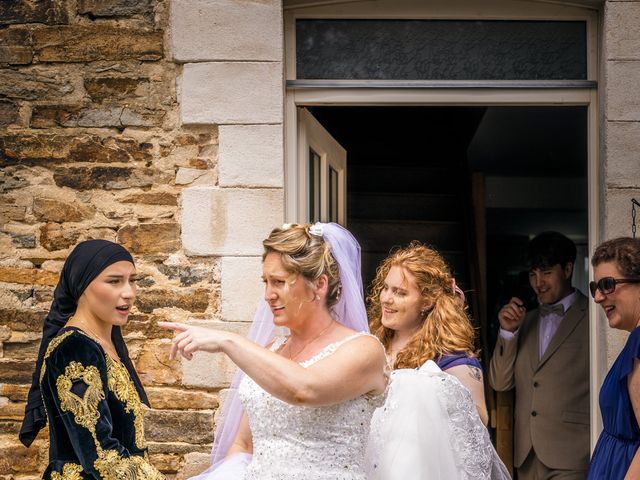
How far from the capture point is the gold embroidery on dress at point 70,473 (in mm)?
2957

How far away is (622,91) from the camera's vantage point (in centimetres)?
441

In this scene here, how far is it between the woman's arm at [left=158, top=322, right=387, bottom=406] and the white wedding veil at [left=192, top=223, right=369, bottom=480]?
330 mm

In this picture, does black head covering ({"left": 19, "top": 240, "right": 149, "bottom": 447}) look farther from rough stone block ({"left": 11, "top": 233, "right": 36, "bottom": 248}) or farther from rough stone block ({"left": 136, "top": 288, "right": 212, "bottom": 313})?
rough stone block ({"left": 11, "top": 233, "right": 36, "bottom": 248})

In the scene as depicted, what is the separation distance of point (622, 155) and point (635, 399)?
1457mm

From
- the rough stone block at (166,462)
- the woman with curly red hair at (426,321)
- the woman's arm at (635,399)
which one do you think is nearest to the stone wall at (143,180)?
the rough stone block at (166,462)

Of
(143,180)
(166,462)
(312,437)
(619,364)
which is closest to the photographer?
(312,437)

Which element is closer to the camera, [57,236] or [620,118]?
[620,118]

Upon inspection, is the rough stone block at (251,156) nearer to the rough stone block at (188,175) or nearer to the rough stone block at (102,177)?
the rough stone block at (188,175)

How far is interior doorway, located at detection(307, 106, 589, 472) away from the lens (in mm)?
7613

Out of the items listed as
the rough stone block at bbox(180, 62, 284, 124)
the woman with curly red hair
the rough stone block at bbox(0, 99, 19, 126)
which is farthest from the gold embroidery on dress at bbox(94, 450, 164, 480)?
the rough stone block at bbox(0, 99, 19, 126)

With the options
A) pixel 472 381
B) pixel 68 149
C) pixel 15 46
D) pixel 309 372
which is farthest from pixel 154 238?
pixel 309 372

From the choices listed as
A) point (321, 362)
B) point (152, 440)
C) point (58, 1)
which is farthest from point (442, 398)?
point (58, 1)

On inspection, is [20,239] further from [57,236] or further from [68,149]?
[68,149]

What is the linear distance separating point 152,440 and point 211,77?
1.68m
